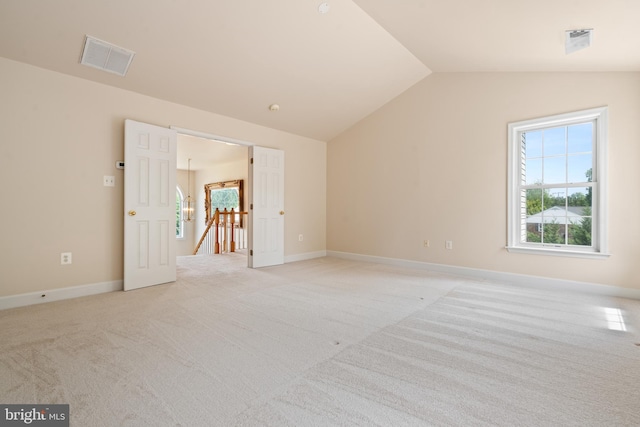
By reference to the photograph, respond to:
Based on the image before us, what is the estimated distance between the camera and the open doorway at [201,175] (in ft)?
24.4

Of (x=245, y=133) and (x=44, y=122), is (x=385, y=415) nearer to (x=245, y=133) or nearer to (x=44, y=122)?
(x=44, y=122)

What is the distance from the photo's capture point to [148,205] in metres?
3.86

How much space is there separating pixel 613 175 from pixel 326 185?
4595mm

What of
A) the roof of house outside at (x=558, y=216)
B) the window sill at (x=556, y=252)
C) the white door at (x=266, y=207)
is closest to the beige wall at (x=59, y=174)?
the white door at (x=266, y=207)

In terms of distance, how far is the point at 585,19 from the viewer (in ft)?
8.76

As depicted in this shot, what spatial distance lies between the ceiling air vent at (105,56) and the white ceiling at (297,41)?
0.07 m

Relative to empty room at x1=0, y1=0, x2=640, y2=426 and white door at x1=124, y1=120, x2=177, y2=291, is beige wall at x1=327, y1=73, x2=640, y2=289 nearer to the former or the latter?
empty room at x1=0, y1=0, x2=640, y2=426

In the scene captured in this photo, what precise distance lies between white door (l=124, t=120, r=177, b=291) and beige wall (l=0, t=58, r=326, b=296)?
0.58 ft

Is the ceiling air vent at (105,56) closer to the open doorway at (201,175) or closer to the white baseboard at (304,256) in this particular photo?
the open doorway at (201,175)

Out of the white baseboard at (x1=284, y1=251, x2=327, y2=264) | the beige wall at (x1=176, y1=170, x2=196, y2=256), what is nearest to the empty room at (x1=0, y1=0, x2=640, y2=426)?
the white baseboard at (x1=284, y1=251, x2=327, y2=264)

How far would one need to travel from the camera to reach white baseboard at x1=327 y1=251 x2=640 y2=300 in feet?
11.6

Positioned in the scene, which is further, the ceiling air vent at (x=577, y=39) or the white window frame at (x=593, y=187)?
the white window frame at (x=593, y=187)

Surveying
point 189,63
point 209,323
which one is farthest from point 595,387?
point 189,63

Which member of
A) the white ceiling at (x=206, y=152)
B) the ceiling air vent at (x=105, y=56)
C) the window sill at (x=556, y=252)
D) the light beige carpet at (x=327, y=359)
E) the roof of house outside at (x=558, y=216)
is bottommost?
the light beige carpet at (x=327, y=359)
